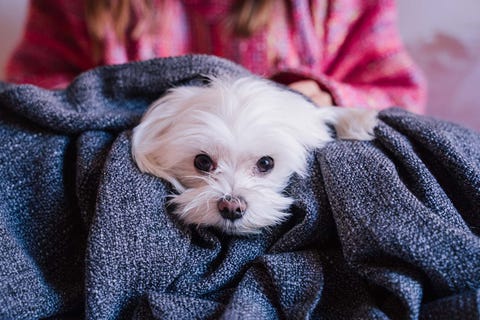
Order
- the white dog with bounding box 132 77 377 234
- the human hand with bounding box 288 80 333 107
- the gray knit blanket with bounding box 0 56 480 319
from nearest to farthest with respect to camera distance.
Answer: the gray knit blanket with bounding box 0 56 480 319, the white dog with bounding box 132 77 377 234, the human hand with bounding box 288 80 333 107

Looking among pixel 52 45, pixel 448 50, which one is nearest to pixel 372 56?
pixel 448 50

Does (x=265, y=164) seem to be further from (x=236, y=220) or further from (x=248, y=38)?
(x=248, y=38)

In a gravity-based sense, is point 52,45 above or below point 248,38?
below

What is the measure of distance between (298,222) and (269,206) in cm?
4

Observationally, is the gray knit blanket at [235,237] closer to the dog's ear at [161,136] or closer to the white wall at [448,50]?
the dog's ear at [161,136]

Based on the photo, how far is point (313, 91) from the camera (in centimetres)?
87

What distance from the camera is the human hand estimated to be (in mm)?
850

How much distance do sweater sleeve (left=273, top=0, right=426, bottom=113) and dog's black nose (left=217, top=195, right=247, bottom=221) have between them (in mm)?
519

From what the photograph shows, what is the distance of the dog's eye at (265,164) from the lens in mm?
697

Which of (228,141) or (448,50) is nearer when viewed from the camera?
(228,141)

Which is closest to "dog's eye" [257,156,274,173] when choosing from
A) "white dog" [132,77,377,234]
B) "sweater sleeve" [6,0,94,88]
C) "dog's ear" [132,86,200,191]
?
"white dog" [132,77,377,234]

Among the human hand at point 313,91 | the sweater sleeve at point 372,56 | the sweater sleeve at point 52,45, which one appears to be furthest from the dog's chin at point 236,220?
the sweater sleeve at point 52,45

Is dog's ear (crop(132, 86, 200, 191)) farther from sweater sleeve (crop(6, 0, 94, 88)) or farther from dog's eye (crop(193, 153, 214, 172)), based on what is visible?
sweater sleeve (crop(6, 0, 94, 88))

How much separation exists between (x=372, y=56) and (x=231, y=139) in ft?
1.90
